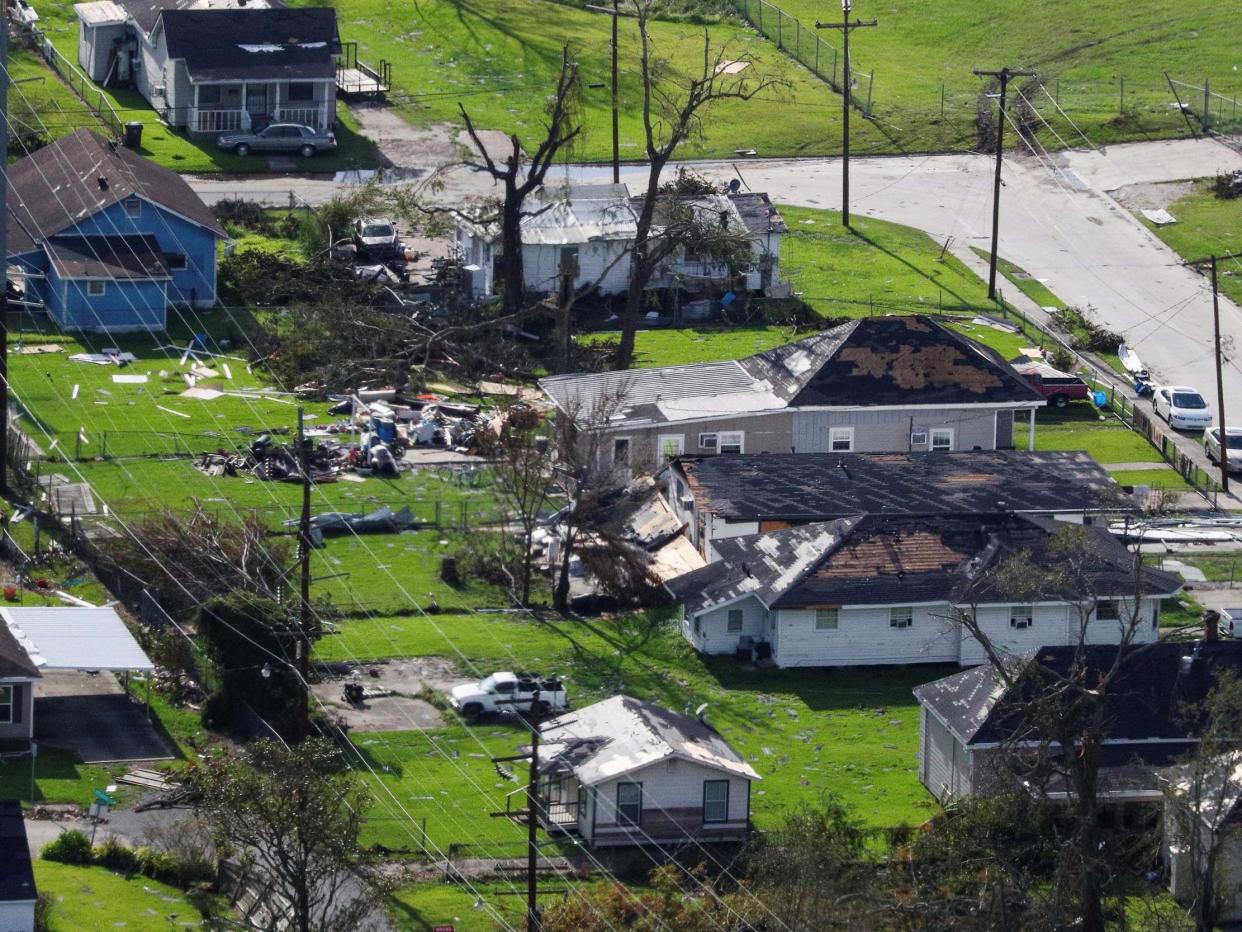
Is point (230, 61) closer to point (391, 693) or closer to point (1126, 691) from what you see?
point (391, 693)

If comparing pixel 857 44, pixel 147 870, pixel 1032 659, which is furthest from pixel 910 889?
pixel 857 44

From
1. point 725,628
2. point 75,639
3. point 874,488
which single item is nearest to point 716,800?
point 725,628

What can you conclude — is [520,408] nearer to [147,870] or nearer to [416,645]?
[416,645]

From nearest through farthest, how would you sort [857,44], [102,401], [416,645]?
[416,645] → [102,401] → [857,44]

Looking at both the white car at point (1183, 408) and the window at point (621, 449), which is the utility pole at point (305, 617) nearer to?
the window at point (621, 449)

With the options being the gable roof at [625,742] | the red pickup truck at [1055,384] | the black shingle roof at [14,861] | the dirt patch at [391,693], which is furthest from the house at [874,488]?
the black shingle roof at [14,861]

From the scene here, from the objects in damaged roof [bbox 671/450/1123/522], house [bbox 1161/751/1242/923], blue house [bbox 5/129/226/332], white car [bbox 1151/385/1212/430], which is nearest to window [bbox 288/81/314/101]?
blue house [bbox 5/129/226/332]
